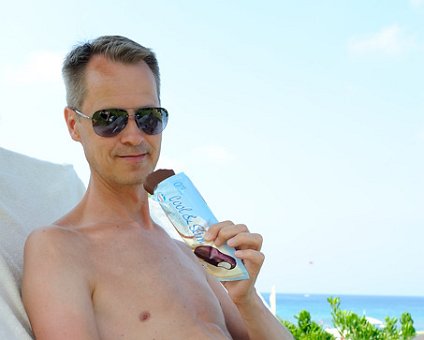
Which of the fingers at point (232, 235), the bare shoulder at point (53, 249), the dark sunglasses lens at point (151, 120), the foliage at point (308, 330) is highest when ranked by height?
the dark sunglasses lens at point (151, 120)

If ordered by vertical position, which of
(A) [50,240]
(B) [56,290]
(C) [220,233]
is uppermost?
(C) [220,233]

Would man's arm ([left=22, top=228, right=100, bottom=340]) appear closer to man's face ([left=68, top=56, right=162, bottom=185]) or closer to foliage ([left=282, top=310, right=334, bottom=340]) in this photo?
man's face ([left=68, top=56, right=162, bottom=185])

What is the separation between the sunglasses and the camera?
2.03 metres

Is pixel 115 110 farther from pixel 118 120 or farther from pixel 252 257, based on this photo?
pixel 252 257

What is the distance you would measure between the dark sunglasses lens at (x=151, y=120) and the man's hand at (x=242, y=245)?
44 cm

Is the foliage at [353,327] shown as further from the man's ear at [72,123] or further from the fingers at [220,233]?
the fingers at [220,233]

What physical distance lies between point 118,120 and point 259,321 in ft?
2.16

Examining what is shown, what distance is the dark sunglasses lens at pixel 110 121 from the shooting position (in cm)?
203

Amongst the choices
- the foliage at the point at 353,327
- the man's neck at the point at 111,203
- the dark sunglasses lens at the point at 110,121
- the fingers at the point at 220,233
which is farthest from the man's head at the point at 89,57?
the foliage at the point at 353,327

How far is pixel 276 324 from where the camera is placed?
2.10 meters

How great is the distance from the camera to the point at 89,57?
215 centimetres

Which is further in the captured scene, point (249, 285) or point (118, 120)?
point (118, 120)

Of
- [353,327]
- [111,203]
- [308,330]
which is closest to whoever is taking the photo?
[111,203]

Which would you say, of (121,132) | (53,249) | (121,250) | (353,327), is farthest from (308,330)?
(53,249)
